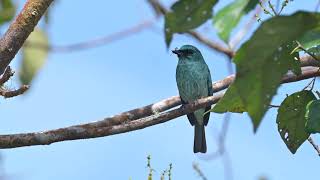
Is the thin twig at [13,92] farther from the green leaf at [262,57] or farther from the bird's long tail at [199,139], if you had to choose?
the bird's long tail at [199,139]

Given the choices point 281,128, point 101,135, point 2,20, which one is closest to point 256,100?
point 2,20

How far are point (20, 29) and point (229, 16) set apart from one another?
2.26 m

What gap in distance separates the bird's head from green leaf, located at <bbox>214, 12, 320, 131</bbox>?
6.14 m

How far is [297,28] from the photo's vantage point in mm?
1190

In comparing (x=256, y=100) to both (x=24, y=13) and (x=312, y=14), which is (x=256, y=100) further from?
(x=24, y=13)

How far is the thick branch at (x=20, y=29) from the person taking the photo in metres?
3.21

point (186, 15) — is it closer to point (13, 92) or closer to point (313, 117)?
point (313, 117)

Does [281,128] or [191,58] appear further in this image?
[191,58]

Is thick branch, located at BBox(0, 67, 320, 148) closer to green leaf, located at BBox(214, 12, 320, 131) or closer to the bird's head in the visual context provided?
green leaf, located at BBox(214, 12, 320, 131)

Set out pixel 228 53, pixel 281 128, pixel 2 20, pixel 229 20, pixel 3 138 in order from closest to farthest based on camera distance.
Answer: pixel 229 20
pixel 2 20
pixel 281 128
pixel 3 138
pixel 228 53

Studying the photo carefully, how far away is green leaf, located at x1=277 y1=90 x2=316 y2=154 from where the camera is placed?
90.3 inches

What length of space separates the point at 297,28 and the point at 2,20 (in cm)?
61

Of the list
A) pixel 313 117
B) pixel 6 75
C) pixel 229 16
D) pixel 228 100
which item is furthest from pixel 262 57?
pixel 6 75

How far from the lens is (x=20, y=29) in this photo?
3.26 m
